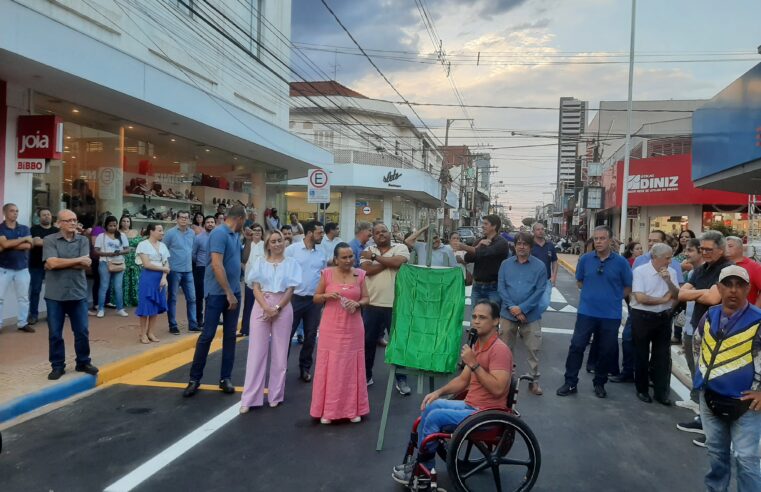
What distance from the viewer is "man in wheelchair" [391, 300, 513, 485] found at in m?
3.84

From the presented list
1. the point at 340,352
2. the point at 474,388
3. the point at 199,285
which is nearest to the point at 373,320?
the point at 340,352

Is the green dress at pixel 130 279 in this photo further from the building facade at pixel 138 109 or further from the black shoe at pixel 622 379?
the black shoe at pixel 622 379

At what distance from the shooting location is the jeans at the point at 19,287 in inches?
317

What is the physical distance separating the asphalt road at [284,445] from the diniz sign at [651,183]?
77.2ft

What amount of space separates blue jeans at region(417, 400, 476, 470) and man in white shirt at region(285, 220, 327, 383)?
276 cm

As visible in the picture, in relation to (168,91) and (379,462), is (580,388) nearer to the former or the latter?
(379,462)

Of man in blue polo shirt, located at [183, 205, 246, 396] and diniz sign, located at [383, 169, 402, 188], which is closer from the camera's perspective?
man in blue polo shirt, located at [183, 205, 246, 396]

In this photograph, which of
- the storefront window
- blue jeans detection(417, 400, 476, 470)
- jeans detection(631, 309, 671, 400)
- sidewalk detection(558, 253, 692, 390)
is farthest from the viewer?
the storefront window

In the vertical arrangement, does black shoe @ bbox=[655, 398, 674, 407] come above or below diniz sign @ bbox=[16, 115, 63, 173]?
below

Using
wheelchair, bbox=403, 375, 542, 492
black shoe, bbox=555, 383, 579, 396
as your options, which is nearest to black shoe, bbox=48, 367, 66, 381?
wheelchair, bbox=403, 375, 542, 492

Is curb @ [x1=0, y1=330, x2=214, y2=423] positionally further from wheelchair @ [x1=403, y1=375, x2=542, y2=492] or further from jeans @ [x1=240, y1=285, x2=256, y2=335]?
wheelchair @ [x1=403, y1=375, x2=542, y2=492]

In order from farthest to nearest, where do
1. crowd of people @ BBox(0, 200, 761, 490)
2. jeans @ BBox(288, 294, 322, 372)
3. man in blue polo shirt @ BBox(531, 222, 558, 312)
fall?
1. man in blue polo shirt @ BBox(531, 222, 558, 312)
2. jeans @ BBox(288, 294, 322, 372)
3. crowd of people @ BBox(0, 200, 761, 490)

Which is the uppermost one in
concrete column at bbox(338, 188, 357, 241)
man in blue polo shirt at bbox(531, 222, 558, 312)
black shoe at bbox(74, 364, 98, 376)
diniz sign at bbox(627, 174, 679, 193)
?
diniz sign at bbox(627, 174, 679, 193)

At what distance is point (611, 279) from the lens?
21.1ft
